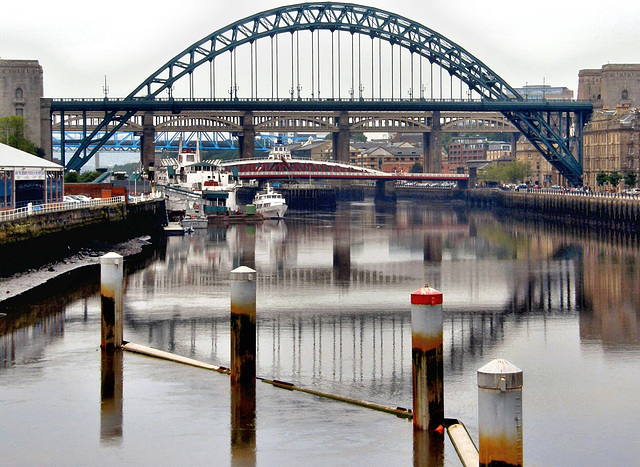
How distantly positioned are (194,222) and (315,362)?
49.9 meters

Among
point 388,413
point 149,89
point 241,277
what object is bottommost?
point 388,413

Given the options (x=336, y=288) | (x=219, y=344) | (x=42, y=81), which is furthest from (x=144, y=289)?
(x=42, y=81)

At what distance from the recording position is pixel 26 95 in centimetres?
10338

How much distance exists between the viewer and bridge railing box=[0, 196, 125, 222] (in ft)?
127

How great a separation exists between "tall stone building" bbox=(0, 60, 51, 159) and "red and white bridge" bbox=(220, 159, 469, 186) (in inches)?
823

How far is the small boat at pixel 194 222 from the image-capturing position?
70750 millimetres

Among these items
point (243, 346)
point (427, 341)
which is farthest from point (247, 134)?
point (427, 341)

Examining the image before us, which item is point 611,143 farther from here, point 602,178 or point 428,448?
point 428,448

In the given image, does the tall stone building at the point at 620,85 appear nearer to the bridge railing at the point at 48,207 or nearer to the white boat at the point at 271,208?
the white boat at the point at 271,208

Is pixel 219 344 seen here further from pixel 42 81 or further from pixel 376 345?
pixel 42 81

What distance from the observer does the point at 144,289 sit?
36656 millimetres

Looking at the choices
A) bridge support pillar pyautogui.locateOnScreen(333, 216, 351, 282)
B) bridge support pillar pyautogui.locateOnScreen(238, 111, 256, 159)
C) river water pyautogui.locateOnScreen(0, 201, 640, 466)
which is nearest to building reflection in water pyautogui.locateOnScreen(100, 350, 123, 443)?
river water pyautogui.locateOnScreen(0, 201, 640, 466)

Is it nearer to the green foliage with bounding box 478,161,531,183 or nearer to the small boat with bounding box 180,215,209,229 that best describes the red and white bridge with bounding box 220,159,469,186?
the green foliage with bounding box 478,161,531,183

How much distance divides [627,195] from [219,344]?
59.4m
